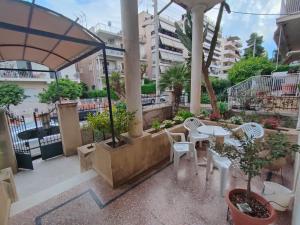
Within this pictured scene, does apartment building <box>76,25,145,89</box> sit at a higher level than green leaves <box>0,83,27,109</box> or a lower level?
higher

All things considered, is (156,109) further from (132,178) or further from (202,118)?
(132,178)

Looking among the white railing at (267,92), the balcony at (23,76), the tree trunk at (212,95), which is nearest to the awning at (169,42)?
the balcony at (23,76)

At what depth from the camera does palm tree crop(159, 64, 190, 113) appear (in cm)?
631

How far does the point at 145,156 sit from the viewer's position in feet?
10.6

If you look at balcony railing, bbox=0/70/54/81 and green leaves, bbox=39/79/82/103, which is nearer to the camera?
green leaves, bbox=39/79/82/103

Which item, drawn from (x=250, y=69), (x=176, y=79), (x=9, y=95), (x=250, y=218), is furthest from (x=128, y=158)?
(x=250, y=69)

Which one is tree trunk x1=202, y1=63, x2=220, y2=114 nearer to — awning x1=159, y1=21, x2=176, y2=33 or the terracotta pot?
the terracotta pot

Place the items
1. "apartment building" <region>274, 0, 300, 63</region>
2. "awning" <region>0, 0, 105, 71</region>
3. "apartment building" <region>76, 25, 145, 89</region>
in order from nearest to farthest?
"awning" <region>0, 0, 105, 71</region>
"apartment building" <region>274, 0, 300, 63</region>
"apartment building" <region>76, 25, 145, 89</region>

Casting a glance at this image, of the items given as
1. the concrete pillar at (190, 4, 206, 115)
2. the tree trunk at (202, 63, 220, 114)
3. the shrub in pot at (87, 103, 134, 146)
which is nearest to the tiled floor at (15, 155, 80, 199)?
the shrub in pot at (87, 103, 134, 146)

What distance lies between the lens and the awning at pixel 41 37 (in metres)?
1.89

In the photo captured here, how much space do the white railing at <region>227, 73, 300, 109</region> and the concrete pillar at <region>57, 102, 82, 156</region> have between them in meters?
6.54

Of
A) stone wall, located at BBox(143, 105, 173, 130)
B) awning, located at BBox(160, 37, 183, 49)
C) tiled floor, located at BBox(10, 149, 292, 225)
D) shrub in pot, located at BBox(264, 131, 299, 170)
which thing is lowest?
tiled floor, located at BBox(10, 149, 292, 225)

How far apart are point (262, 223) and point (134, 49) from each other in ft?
9.61

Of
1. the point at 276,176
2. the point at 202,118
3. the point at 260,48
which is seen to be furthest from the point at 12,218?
the point at 260,48
